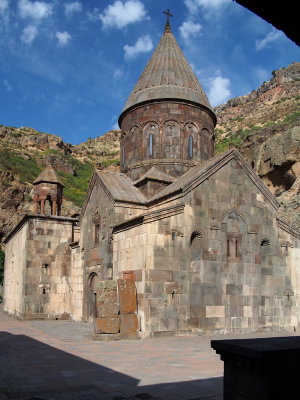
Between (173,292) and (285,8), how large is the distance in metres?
8.58

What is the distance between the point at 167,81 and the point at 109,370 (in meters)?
12.0

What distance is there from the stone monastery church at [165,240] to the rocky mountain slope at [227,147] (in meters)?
2.48

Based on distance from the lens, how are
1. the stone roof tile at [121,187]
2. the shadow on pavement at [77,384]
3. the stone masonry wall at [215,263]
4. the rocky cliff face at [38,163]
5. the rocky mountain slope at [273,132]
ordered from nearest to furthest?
the shadow on pavement at [77,384] → the stone masonry wall at [215,263] → the stone roof tile at [121,187] → the rocky mountain slope at [273,132] → the rocky cliff face at [38,163]

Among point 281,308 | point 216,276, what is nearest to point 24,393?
point 216,276

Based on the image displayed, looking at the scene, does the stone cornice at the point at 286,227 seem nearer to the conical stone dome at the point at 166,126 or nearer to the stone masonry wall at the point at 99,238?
the conical stone dome at the point at 166,126

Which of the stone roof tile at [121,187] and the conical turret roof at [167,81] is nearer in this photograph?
the stone roof tile at [121,187]

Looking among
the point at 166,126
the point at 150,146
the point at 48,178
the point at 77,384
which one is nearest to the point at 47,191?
the point at 48,178

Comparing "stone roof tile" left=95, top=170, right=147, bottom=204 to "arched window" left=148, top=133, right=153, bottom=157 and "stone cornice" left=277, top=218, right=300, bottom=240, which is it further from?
"stone cornice" left=277, top=218, right=300, bottom=240

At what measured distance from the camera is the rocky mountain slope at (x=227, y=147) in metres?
21.0

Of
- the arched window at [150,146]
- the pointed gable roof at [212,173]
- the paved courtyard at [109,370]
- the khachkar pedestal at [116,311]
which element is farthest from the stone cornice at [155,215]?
the arched window at [150,146]

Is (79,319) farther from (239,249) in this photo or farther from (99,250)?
(239,249)

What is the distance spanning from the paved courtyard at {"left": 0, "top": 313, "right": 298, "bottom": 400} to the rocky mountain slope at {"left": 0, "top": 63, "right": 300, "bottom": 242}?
7.05 meters

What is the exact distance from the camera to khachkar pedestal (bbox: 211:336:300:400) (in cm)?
246

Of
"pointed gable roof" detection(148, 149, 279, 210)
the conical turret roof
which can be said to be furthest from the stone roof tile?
the conical turret roof
